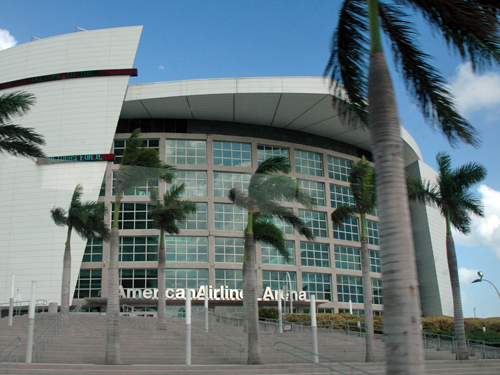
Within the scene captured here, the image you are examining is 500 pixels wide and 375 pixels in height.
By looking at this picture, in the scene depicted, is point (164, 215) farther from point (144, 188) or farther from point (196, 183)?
point (196, 183)

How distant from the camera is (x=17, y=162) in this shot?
33.4 m

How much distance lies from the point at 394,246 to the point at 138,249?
37.2m

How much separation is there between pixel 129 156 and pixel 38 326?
10280mm

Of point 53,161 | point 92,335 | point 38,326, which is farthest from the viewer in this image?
point 53,161

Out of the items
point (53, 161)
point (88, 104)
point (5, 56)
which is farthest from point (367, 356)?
point (5, 56)

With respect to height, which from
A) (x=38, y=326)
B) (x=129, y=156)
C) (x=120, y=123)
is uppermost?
(x=120, y=123)

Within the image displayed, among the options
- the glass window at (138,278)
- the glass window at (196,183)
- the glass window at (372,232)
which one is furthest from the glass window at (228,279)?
the glass window at (372,232)

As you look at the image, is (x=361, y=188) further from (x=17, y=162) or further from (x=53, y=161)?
(x=17, y=162)

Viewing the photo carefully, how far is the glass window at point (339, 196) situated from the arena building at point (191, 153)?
102 mm

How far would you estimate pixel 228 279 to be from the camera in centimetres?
4341

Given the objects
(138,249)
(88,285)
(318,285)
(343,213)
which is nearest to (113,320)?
(343,213)

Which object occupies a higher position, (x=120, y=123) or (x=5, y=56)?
(x=5, y=56)

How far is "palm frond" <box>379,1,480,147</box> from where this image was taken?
878 cm

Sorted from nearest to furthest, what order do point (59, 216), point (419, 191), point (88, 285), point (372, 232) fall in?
point (419, 191)
point (59, 216)
point (88, 285)
point (372, 232)
